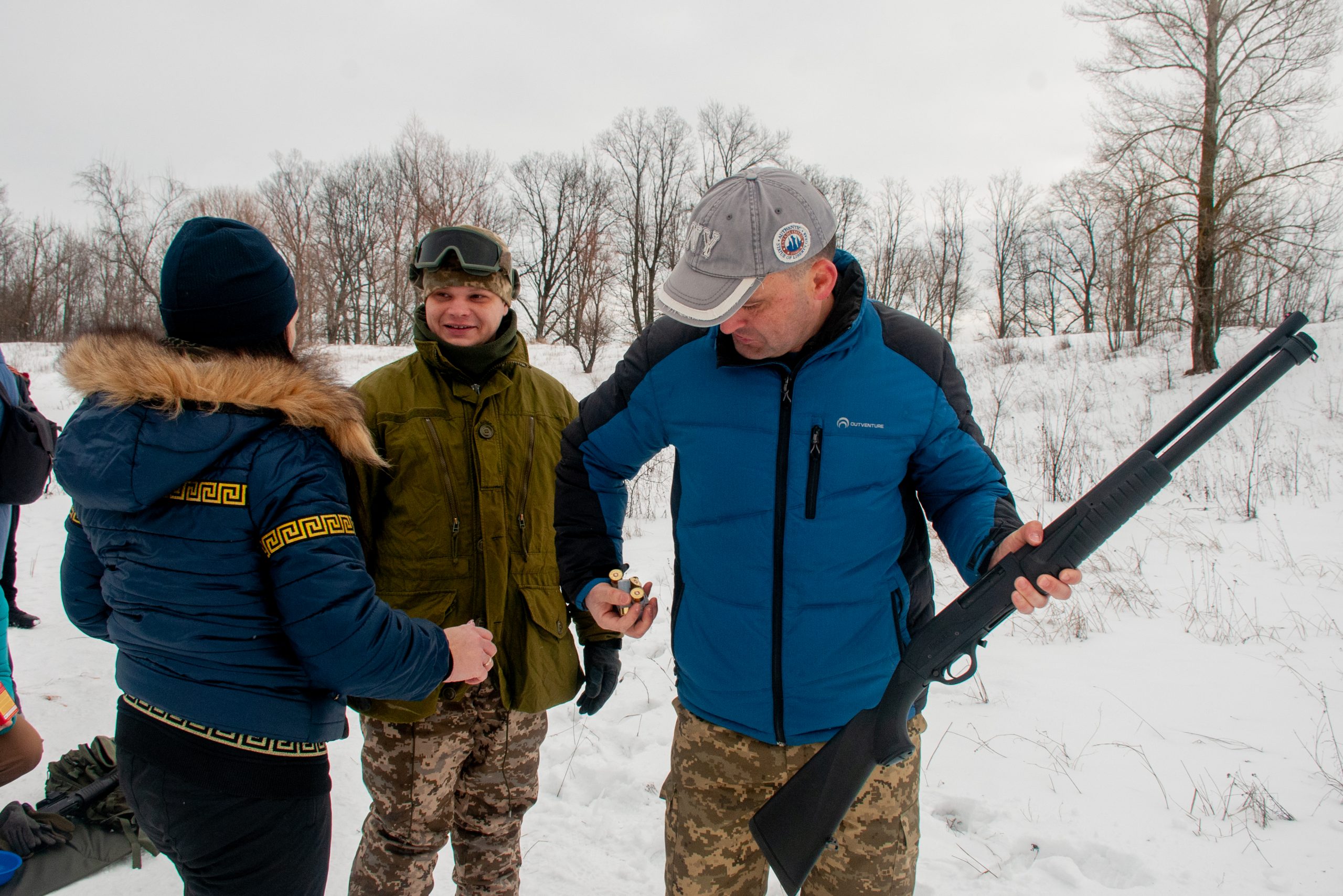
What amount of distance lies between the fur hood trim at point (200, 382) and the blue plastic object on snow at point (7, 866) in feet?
6.49

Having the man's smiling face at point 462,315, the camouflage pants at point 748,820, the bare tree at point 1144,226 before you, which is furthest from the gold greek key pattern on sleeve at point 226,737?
the bare tree at point 1144,226

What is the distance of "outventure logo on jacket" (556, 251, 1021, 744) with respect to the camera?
1.69m

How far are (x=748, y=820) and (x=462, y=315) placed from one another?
1687 millimetres

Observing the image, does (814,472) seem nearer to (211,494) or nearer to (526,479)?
(526,479)

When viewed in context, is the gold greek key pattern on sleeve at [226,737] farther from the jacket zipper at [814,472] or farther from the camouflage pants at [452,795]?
the jacket zipper at [814,472]

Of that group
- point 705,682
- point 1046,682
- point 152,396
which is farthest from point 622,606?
point 1046,682

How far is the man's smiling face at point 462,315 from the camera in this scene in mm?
2199

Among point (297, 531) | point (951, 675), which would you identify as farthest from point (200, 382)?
point (951, 675)

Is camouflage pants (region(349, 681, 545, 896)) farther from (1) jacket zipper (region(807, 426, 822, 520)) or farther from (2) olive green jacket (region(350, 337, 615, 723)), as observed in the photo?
(1) jacket zipper (region(807, 426, 822, 520))

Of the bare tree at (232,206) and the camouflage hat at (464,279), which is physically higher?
the bare tree at (232,206)

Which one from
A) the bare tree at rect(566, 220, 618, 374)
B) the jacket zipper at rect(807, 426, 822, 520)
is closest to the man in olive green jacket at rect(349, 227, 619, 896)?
the jacket zipper at rect(807, 426, 822, 520)

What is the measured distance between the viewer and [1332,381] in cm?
1334

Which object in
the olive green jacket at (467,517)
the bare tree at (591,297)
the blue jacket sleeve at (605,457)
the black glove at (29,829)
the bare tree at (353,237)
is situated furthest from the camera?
the bare tree at (353,237)

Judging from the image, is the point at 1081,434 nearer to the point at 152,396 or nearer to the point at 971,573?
the point at 971,573
